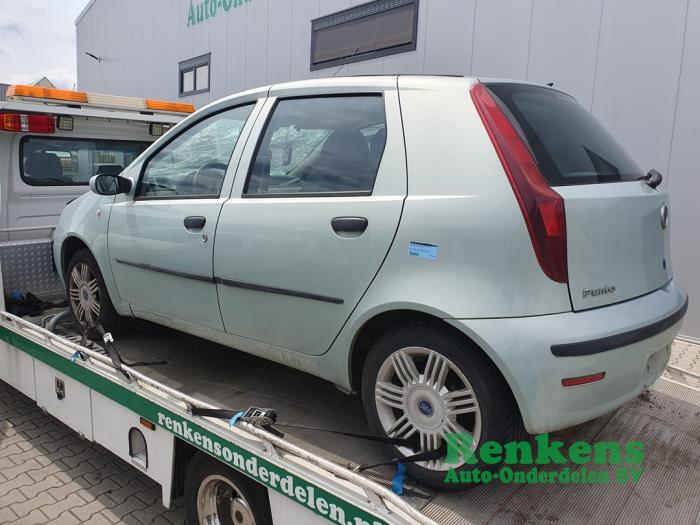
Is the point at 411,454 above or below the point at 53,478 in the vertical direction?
above

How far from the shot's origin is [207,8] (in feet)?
31.6

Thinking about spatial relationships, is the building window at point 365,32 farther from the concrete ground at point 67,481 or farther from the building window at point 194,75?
the concrete ground at point 67,481

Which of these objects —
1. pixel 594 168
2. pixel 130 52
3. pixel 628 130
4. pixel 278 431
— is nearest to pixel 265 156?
pixel 278 431

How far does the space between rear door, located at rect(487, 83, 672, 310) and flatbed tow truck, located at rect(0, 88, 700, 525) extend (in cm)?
68

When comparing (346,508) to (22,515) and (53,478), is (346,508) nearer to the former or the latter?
(22,515)

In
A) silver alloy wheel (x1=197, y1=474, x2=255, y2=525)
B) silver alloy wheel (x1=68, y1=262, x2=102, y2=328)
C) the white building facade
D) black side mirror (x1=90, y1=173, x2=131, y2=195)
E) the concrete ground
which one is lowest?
the concrete ground

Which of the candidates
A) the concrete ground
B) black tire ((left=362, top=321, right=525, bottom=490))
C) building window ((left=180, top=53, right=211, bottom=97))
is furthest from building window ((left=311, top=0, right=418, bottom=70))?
black tire ((left=362, top=321, right=525, bottom=490))

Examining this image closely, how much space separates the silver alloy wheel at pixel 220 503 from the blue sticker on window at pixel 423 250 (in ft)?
4.04

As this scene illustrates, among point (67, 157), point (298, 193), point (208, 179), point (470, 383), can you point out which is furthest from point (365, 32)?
point (470, 383)

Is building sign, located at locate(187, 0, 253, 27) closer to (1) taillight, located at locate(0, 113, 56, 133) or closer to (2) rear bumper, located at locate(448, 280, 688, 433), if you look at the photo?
(1) taillight, located at locate(0, 113, 56, 133)

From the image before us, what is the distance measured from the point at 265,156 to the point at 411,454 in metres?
1.42

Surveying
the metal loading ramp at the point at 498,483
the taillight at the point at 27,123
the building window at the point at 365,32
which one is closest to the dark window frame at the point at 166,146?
the metal loading ramp at the point at 498,483

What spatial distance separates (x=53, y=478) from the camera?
338cm

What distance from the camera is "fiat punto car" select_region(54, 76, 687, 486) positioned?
1.71m
